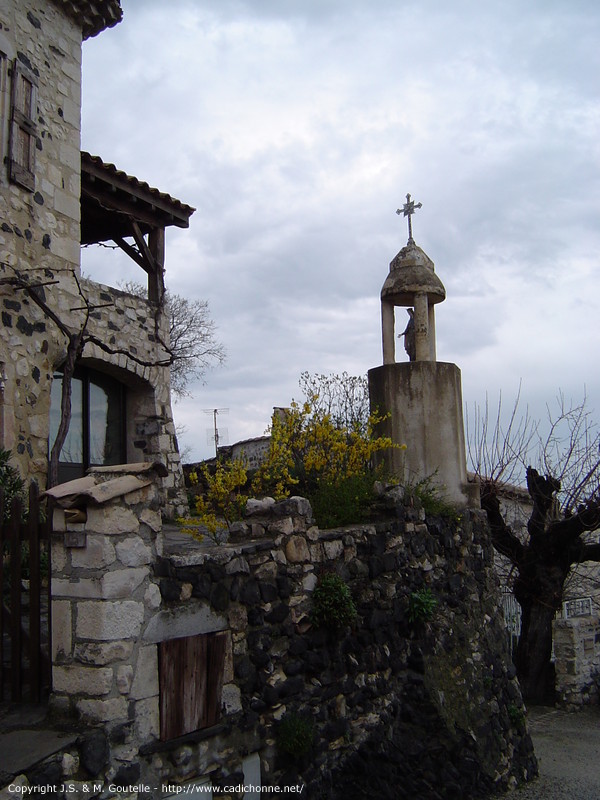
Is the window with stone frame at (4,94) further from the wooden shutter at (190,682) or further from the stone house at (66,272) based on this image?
the wooden shutter at (190,682)

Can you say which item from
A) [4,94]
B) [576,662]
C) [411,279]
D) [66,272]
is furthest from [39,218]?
[576,662]

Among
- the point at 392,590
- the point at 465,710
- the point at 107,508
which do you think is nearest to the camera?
the point at 107,508

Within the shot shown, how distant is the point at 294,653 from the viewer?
570 centimetres

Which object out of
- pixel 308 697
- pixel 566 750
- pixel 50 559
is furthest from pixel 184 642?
pixel 566 750

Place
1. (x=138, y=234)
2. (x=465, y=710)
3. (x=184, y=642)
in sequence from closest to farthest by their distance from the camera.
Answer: (x=184, y=642)
(x=465, y=710)
(x=138, y=234)

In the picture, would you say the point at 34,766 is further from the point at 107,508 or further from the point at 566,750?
the point at 566,750

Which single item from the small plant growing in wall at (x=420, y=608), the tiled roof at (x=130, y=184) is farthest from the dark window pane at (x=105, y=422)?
the small plant growing in wall at (x=420, y=608)

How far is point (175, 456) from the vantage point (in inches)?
470

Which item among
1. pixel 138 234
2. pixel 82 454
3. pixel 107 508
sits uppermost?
pixel 138 234

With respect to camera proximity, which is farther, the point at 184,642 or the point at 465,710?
the point at 465,710

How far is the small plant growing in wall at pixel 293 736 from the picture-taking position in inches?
210

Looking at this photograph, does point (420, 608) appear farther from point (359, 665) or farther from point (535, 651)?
point (535, 651)

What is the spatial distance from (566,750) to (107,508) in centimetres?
890

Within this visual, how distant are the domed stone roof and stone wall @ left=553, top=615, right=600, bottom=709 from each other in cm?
781
